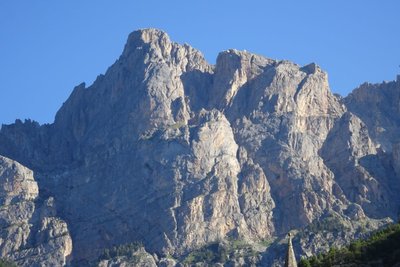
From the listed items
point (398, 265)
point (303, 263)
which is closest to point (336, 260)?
point (303, 263)

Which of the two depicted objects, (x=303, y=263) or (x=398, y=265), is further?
(x=303, y=263)

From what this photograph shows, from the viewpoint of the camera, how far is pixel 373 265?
142 m

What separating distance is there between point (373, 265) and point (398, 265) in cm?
690

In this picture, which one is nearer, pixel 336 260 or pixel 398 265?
pixel 398 265

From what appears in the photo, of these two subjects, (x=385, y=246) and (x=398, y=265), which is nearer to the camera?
(x=398, y=265)

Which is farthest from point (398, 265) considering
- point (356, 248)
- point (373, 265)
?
point (356, 248)

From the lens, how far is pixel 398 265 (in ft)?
443

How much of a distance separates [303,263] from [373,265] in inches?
340

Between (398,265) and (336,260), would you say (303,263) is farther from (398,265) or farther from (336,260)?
(398,265)

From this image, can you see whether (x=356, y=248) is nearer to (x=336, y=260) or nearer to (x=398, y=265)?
(x=336, y=260)

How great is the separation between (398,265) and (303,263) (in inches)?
560

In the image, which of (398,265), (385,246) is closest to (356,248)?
(385,246)

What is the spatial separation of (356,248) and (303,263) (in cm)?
1062

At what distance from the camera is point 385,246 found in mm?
149625
